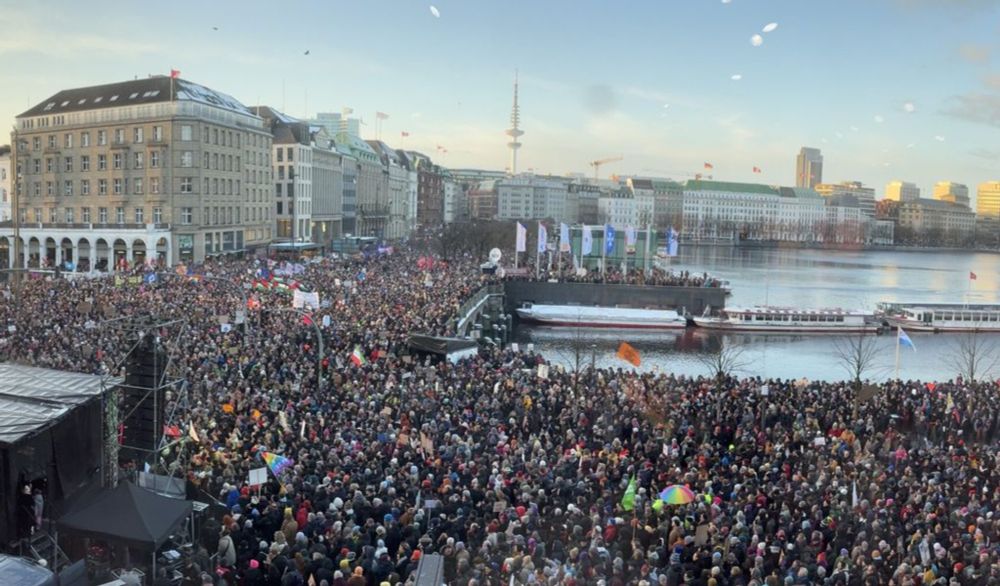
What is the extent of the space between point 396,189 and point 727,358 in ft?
352

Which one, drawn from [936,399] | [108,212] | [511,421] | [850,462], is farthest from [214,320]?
[108,212]

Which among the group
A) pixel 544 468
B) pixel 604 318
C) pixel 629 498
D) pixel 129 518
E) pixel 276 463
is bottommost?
pixel 604 318

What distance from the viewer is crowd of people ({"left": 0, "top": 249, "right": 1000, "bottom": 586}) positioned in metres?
11.9

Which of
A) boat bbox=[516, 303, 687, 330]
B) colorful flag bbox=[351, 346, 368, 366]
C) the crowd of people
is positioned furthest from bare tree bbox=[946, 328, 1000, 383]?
colorful flag bbox=[351, 346, 368, 366]

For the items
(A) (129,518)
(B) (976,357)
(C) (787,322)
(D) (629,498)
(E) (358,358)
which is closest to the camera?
(A) (129,518)

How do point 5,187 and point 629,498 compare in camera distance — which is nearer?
point 629,498

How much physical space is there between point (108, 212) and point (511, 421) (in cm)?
5244

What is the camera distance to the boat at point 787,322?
5712cm

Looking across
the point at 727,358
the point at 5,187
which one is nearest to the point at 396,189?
the point at 5,187

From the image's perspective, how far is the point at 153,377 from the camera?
1320 centimetres

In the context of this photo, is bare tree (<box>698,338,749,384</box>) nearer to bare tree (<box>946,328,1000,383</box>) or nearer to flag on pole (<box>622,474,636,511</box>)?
bare tree (<box>946,328,1000,383</box>)

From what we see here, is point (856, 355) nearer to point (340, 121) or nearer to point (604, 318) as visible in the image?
point (604, 318)

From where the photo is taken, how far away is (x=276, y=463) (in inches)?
591

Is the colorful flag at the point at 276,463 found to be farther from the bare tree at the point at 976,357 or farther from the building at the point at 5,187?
the building at the point at 5,187
